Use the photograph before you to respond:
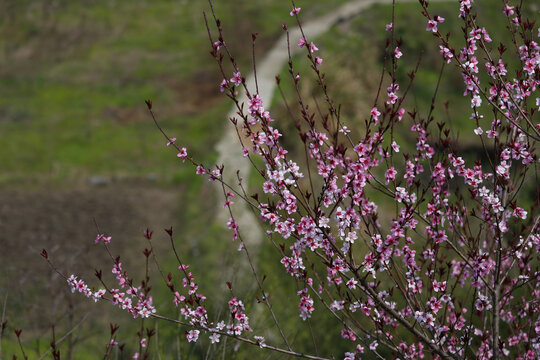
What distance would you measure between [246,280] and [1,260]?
513 centimetres

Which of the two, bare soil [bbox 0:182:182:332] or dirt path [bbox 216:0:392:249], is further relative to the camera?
dirt path [bbox 216:0:392:249]

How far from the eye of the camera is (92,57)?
21.8 metres

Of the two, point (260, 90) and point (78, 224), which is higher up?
point (260, 90)

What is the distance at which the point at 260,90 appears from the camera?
51.5 ft

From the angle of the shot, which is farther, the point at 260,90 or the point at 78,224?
the point at 260,90

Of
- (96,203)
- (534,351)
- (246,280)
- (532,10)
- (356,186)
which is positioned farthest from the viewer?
(532,10)

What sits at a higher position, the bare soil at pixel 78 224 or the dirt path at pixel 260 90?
the dirt path at pixel 260 90

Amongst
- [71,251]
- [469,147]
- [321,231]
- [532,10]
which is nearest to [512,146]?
[321,231]

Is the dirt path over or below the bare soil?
over

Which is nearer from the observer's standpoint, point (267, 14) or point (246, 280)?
point (246, 280)

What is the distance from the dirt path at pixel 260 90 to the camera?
10227 mm

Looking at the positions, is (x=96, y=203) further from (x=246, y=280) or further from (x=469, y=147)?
(x=469, y=147)

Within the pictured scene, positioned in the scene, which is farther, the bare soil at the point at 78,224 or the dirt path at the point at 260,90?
the dirt path at the point at 260,90

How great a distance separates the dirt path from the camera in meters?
10.2
